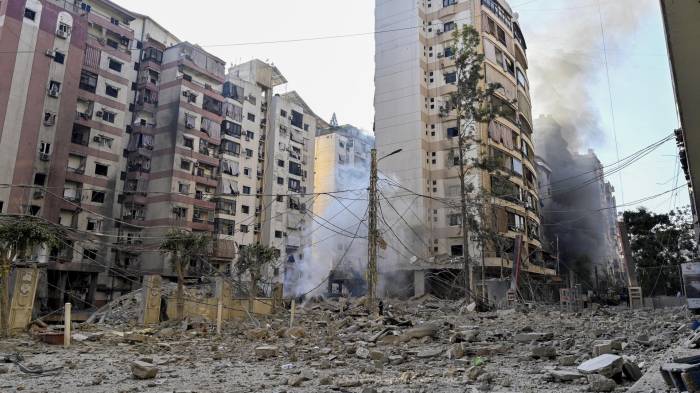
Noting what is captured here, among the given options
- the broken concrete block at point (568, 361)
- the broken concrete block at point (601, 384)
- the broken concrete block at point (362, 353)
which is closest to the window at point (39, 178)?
the broken concrete block at point (362, 353)

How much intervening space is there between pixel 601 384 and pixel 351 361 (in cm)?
611

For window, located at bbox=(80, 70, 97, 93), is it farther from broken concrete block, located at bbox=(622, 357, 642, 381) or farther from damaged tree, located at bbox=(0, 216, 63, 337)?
broken concrete block, located at bbox=(622, 357, 642, 381)

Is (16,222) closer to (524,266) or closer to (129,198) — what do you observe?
(129,198)

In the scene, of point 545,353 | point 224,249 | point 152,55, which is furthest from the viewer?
point 152,55

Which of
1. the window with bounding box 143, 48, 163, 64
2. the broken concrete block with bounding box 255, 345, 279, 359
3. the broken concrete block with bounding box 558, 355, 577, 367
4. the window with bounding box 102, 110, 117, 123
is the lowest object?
the broken concrete block with bounding box 255, 345, 279, 359

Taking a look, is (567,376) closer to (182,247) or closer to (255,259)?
(182,247)

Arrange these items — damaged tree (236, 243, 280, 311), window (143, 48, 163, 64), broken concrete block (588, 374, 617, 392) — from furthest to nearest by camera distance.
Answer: window (143, 48, 163, 64), damaged tree (236, 243, 280, 311), broken concrete block (588, 374, 617, 392)

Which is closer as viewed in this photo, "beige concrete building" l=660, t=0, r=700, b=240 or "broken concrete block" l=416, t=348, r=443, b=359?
"beige concrete building" l=660, t=0, r=700, b=240

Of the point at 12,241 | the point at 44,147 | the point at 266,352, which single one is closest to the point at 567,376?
the point at 266,352

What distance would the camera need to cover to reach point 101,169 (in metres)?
43.3

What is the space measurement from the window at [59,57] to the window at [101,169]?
9.18 metres

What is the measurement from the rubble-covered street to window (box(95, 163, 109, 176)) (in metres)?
29.9

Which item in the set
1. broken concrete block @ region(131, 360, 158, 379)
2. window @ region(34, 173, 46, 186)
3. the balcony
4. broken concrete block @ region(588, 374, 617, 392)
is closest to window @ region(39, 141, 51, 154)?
window @ region(34, 173, 46, 186)

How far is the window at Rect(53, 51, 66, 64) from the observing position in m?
40.2
